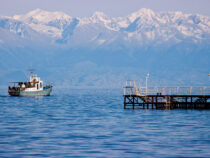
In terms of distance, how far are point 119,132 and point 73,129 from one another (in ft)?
19.0

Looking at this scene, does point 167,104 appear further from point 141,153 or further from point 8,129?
point 141,153

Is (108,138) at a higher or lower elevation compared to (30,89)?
lower

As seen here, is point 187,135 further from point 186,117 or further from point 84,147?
point 186,117

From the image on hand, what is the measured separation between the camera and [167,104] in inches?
3236

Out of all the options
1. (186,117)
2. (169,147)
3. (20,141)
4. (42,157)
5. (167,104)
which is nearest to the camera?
(42,157)

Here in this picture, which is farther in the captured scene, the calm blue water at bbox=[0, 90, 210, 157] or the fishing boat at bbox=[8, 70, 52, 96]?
the fishing boat at bbox=[8, 70, 52, 96]

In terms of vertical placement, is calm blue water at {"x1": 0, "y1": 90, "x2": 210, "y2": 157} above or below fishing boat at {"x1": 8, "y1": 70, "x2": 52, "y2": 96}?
below

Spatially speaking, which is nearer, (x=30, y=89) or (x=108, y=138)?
(x=108, y=138)

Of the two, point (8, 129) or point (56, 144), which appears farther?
point (8, 129)

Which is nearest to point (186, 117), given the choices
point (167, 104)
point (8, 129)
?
point (167, 104)

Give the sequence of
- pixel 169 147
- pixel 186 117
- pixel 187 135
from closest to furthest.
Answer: pixel 169 147 < pixel 187 135 < pixel 186 117

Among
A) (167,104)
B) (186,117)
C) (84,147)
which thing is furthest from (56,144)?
(167,104)

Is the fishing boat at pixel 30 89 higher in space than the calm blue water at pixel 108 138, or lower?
higher

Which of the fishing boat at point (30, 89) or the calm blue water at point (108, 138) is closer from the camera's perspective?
the calm blue water at point (108, 138)
